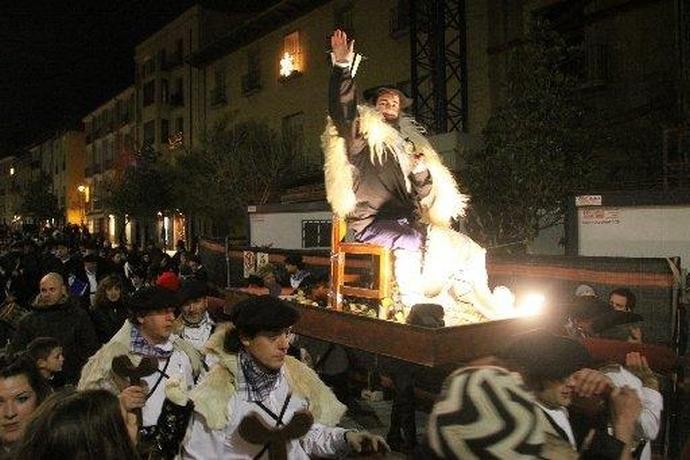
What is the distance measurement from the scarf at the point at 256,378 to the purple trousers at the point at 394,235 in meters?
1.96

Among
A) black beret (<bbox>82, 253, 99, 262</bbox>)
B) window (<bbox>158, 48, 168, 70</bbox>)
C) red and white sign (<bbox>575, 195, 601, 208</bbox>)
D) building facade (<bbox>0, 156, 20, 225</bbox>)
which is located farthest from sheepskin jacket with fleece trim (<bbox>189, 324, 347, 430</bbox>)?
building facade (<bbox>0, 156, 20, 225</bbox>)

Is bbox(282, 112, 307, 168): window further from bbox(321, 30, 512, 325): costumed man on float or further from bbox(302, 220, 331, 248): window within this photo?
bbox(321, 30, 512, 325): costumed man on float

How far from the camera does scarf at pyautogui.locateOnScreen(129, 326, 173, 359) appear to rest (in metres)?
4.02

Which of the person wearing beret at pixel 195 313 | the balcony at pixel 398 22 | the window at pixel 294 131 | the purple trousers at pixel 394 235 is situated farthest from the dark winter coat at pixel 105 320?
the window at pixel 294 131

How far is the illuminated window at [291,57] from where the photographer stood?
82.8ft

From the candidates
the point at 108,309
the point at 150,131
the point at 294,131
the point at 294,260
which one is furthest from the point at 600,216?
the point at 150,131

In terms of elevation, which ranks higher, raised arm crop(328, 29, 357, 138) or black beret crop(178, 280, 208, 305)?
raised arm crop(328, 29, 357, 138)

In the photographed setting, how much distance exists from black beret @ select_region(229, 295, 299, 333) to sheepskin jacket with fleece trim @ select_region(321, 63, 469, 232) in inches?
81.1

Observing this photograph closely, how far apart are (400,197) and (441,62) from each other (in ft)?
40.7

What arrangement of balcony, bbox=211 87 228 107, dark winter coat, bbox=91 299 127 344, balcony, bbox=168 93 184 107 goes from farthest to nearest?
balcony, bbox=168 93 184 107 → balcony, bbox=211 87 228 107 → dark winter coat, bbox=91 299 127 344

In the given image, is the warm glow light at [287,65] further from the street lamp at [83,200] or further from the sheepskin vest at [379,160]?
the street lamp at [83,200]

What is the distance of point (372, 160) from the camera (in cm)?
498

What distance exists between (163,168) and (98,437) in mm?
30272

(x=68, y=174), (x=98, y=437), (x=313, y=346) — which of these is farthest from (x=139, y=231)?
(x=98, y=437)
